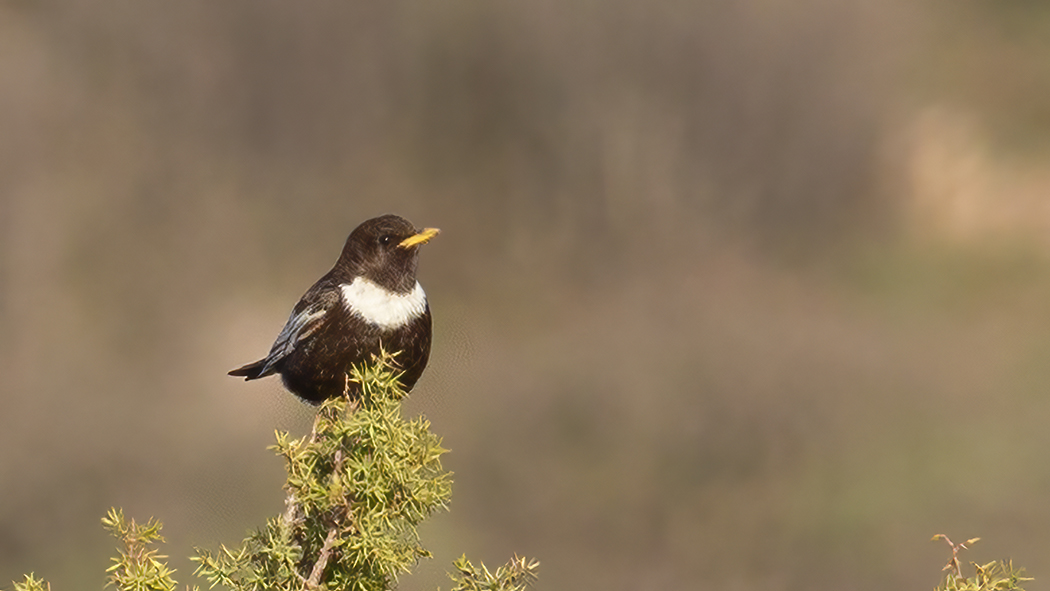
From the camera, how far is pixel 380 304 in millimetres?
1092

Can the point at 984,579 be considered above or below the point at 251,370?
below

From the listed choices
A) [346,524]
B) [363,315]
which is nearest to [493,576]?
[346,524]

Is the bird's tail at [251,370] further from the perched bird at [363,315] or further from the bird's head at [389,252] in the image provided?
the bird's head at [389,252]

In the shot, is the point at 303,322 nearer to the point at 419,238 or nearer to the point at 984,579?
the point at 419,238

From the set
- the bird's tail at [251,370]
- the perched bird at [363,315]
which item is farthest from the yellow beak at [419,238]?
the bird's tail at [251,370]

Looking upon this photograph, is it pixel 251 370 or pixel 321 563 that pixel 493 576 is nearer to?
pixel 321 563

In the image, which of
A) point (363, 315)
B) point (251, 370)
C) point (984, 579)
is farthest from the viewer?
point (251, 370)

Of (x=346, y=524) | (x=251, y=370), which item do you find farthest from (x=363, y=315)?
(x=346, y=524)

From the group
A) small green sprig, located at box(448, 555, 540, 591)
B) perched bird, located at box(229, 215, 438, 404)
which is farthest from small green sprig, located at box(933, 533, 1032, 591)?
perched bird, located at box(229, 215, 438, 404)

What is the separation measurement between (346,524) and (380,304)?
1.60 feet

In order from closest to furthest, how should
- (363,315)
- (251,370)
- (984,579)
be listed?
(984,579) → (363,315) → (251,370)

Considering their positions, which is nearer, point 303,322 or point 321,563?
point 321,563

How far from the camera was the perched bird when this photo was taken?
42.0 inches

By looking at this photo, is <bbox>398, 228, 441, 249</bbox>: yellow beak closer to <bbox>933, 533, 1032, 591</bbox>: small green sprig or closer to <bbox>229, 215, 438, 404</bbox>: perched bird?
<bbox>229, 215, 438, 404</bbox>: perched bird
